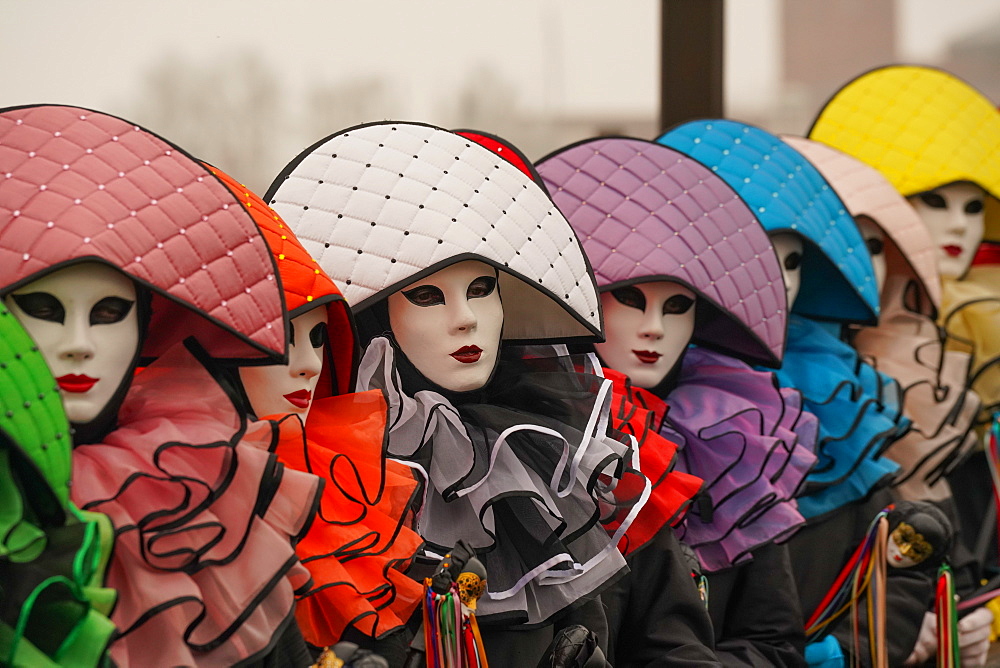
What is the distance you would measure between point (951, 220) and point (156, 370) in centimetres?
240

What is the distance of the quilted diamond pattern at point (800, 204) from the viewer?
2.53 m

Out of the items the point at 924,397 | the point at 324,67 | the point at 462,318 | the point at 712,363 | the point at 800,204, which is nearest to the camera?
the point at 462,318

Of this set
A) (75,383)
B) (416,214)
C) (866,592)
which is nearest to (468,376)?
(416,214)

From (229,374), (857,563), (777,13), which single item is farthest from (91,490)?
(777,13)

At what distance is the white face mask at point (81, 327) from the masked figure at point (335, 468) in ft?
0.69

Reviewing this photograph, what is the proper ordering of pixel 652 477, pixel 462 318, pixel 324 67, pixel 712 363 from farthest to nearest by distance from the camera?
pixel 324 67, pixel 712 363, pixel 652 477, pixel 462 318

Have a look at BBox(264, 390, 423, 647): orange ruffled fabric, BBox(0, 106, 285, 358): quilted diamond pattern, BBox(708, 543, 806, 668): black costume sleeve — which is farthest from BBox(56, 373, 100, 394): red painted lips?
BBox(708, 543, 806, 668): black costume sleeve

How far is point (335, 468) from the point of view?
1.47 metres

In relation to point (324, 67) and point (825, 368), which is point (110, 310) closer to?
point (324, 67)

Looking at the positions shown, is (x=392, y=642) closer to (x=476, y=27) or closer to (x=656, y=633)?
(x=656, y=633)

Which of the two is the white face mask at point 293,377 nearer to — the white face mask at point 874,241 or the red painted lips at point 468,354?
the red painted lips at point 468,354

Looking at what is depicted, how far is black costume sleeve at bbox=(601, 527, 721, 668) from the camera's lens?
1930 millimetres

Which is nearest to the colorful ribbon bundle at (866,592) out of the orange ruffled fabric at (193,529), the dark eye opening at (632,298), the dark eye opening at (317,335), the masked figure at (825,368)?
the masked figure at (825,368)

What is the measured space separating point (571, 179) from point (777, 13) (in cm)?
384
